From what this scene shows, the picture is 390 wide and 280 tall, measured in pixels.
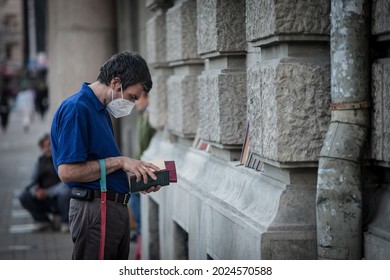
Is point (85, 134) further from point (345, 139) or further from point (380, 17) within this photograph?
point (380, 17)

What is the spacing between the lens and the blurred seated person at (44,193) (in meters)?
10.6

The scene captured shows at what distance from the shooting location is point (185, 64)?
701 centimetres

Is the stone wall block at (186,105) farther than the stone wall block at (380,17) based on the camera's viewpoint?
Yes

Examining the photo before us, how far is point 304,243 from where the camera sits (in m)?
4.34

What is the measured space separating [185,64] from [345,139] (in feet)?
10.0

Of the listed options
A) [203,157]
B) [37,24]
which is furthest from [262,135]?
[37,24]

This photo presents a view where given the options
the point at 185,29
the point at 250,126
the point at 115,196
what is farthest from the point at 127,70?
the point at 185,29

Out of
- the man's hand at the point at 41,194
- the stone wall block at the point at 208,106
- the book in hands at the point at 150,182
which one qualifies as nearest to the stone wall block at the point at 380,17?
the book in hands at the point at 150,182

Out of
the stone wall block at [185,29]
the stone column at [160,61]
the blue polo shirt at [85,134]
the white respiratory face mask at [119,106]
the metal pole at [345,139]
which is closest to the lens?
the metal pole at [345,139]

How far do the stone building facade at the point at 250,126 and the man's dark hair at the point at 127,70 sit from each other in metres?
0.60

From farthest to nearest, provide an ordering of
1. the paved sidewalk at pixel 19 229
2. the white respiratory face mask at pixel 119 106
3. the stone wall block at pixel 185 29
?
1. the paved sidewalk at pixel 19 229
2. the stone wall block at pixel 185 29
3. the white respiratory face mask at pixel 119 106

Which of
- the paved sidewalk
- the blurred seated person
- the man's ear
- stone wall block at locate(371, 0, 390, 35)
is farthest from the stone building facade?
the blurred seated person

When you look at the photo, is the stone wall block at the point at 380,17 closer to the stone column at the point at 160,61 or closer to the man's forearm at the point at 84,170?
the man's forearm at the point at 84,170

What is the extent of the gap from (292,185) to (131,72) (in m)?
0.99
